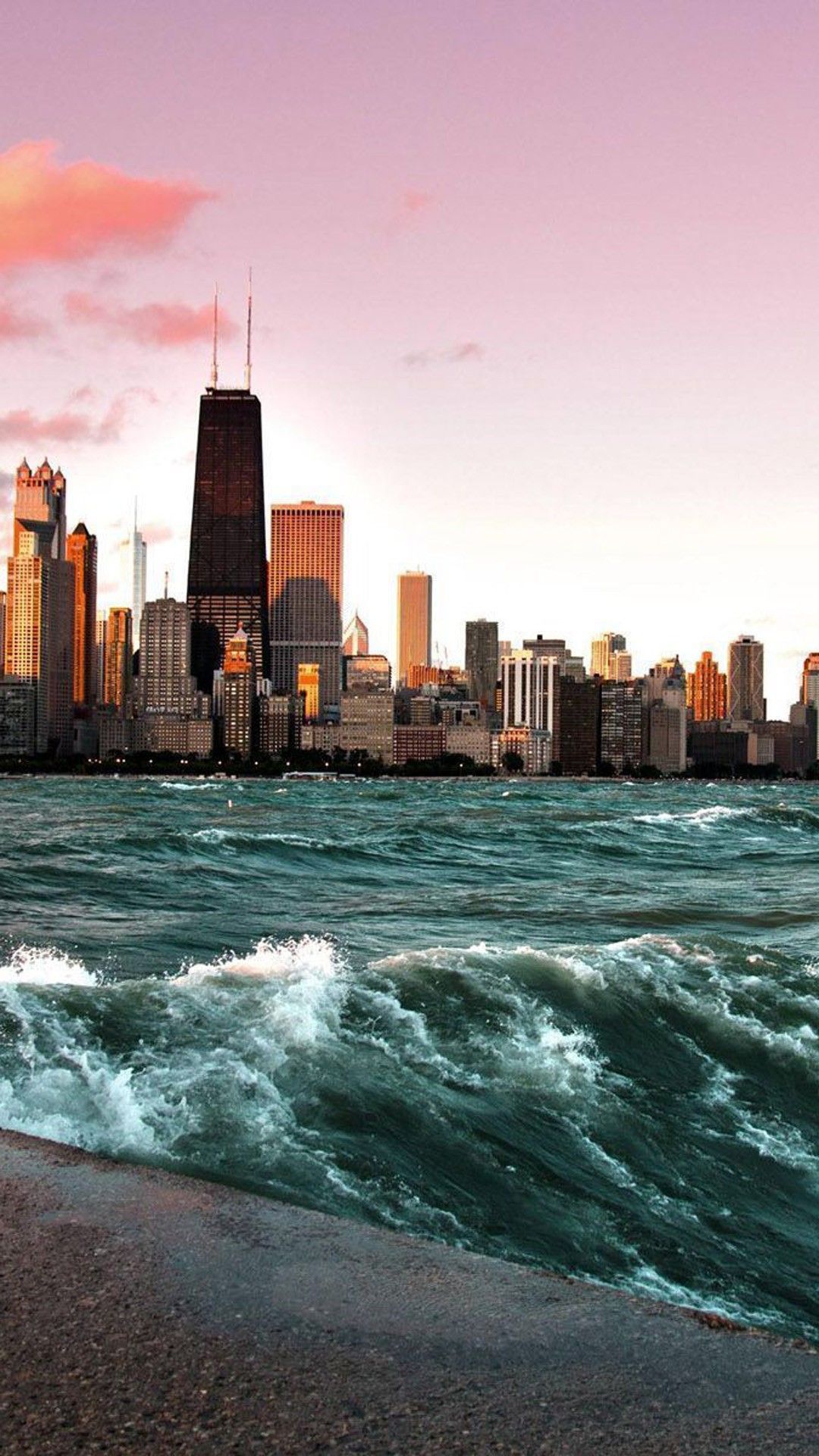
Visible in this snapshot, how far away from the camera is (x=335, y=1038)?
13.5 metres

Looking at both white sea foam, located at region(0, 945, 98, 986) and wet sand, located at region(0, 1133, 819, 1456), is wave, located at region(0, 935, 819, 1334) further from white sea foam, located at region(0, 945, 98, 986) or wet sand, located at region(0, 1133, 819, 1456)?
wet sand, located at region(0, 1133, 819, 1456)

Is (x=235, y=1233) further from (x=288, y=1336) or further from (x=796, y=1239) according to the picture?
(x=796, y=1239)

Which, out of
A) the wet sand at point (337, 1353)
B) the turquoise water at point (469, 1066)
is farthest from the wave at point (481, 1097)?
the wet sand at point (337, 1353)

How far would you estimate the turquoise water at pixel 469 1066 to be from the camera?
9578mm

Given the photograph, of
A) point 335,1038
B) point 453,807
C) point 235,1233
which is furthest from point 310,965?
Result: point 453,807

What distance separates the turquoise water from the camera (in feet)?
31.4

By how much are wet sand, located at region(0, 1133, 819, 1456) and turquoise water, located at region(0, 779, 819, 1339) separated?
9.93 feet

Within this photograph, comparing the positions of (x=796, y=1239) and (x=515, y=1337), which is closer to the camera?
(x=515, y=1337)

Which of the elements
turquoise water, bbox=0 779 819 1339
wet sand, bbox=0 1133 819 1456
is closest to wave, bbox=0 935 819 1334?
turquoise water, bbox=0 779 819 1339

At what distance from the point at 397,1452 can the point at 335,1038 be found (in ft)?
30.8

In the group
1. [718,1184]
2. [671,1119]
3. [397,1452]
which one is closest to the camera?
[397,1452]

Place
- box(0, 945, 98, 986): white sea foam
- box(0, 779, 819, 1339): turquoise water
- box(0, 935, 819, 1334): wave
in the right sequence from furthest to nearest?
box(0, 945, 98, 986): white sea foam, box(0, 779, 819, 1339): turquoise water, box(0, 935, 819, 1334): wave

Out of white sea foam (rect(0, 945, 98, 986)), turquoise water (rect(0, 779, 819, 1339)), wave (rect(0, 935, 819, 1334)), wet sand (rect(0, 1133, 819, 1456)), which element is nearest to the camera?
wet sand (rect(0, 1133, 819, 1456))

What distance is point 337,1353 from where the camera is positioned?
195 inches
